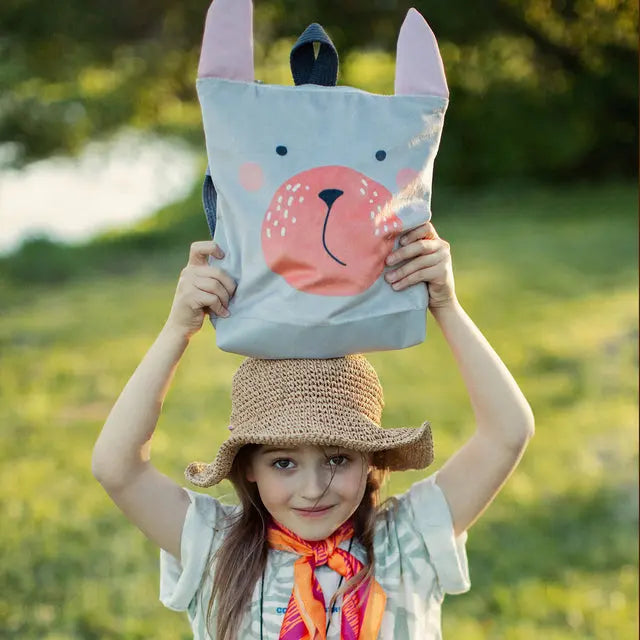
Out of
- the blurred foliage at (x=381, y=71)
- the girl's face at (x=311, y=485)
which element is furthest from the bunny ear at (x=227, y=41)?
the blurred foliage at (x=381, y=71)

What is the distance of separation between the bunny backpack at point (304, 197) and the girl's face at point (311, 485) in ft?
0.64

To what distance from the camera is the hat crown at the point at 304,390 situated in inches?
75.2

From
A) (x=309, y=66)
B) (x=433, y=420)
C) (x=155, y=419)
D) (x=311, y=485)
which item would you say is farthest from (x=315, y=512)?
(x=433, y=420)

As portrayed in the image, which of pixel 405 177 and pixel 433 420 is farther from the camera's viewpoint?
pixel 433 420

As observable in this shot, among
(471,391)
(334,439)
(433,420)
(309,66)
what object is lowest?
(334,439)

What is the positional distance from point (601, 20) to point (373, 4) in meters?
Result: 2.39

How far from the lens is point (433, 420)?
18.1 ft

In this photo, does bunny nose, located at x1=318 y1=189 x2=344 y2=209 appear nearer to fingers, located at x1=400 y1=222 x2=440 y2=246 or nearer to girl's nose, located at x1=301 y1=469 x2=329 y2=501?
fingers, located at x1=400 y1=222 x2=440 y2=246

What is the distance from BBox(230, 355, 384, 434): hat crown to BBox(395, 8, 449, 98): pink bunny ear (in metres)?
0.50

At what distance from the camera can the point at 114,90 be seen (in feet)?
39.4

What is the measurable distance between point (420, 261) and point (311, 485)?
444mm

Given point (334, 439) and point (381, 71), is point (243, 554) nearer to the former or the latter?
point (334, 439)

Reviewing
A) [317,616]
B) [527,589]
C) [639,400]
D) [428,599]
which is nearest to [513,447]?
[428,599]

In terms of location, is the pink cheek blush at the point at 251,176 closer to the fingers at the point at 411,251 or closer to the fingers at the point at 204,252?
the fingers at the point at 204,252
